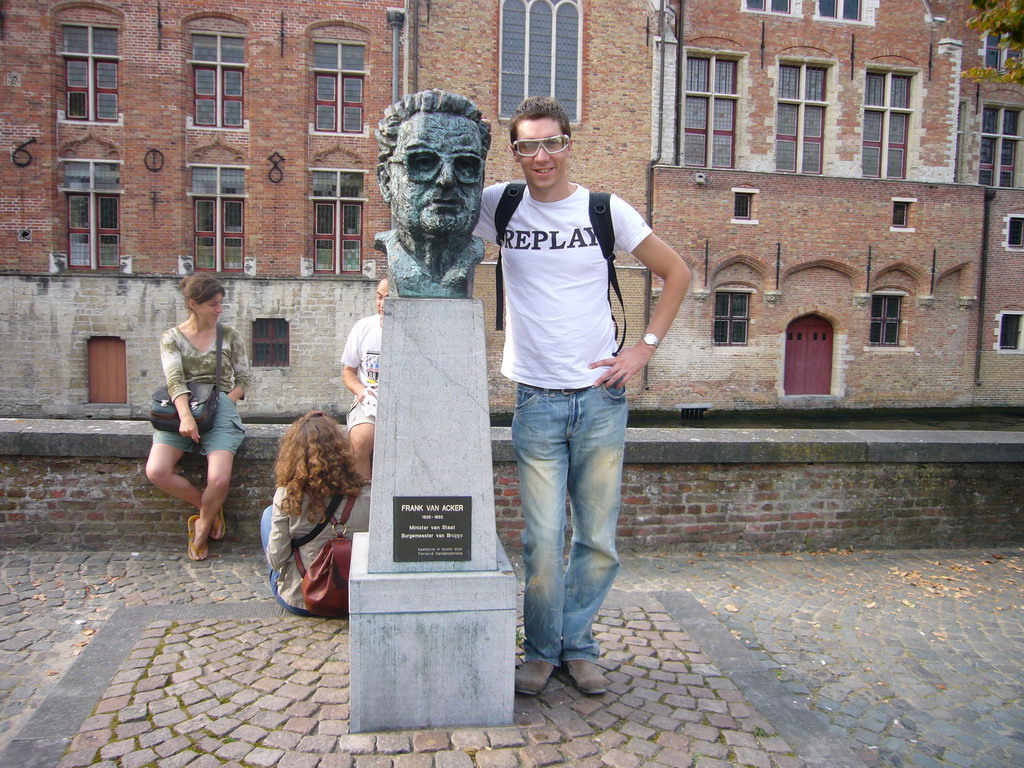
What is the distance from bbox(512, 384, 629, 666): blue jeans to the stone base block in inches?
10.6

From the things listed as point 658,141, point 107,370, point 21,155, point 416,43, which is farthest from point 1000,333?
point 21,155

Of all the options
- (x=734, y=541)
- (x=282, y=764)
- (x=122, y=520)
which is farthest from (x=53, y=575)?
(x=734, y=541)

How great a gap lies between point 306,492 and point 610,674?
66.6 inches

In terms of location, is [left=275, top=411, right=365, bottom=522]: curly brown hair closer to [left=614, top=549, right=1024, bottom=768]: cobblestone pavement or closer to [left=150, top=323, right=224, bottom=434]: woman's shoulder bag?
[left=150, top=323, right=224, bottom=434]: woman's shoulder bag

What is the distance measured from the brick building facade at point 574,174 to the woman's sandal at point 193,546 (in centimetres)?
1402

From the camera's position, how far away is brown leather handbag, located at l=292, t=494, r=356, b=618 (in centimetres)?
352

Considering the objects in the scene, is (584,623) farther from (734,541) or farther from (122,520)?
(122,520)

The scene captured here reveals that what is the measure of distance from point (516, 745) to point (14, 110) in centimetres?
2053

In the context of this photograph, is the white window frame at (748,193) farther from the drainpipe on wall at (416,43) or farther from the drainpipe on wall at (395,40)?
the drainpipe on wall at (395,40)

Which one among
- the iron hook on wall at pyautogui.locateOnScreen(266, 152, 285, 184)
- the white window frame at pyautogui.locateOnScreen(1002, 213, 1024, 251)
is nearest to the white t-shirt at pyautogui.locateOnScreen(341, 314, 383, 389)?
the iron hook on wall at pyautogui.locateOnScreen(266, 152, 285, 184)

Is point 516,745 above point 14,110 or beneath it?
beneath

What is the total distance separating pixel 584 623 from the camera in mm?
3125

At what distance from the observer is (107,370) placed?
17953 millimetres

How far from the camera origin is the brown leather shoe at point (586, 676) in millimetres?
3037
